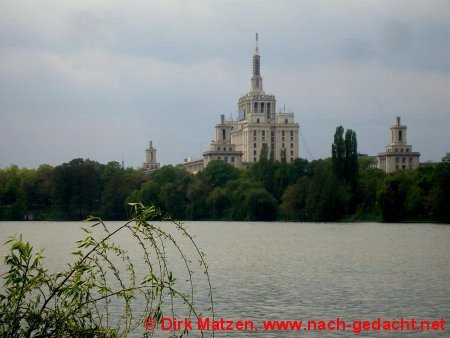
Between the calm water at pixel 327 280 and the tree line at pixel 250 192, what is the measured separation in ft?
119

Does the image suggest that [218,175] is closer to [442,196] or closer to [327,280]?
[442,196]

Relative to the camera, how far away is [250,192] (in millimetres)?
116562

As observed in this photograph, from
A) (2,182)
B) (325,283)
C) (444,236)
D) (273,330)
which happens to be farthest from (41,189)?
(273,330)

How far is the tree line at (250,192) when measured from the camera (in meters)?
96.8

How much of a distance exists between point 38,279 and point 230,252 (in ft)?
122

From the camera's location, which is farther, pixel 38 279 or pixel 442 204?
pixel 442 204

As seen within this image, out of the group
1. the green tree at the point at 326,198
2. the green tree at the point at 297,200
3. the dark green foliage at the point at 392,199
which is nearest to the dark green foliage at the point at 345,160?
the green tree at the point at 326,198

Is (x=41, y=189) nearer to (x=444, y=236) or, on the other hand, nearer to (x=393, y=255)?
(x=444, y=236)

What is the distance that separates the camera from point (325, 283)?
109 feet

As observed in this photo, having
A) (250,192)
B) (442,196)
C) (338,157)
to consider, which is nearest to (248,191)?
(250,192)

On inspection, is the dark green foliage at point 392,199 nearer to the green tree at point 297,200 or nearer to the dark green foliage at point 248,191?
the dark green foliage at point 248,191

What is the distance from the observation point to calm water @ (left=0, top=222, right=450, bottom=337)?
2544 cm

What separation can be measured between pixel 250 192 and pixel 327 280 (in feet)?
269

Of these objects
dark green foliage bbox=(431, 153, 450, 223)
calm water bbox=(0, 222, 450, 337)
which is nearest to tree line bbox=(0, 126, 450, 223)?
dark green foliage bbox=(431, 153, 450, 223)
